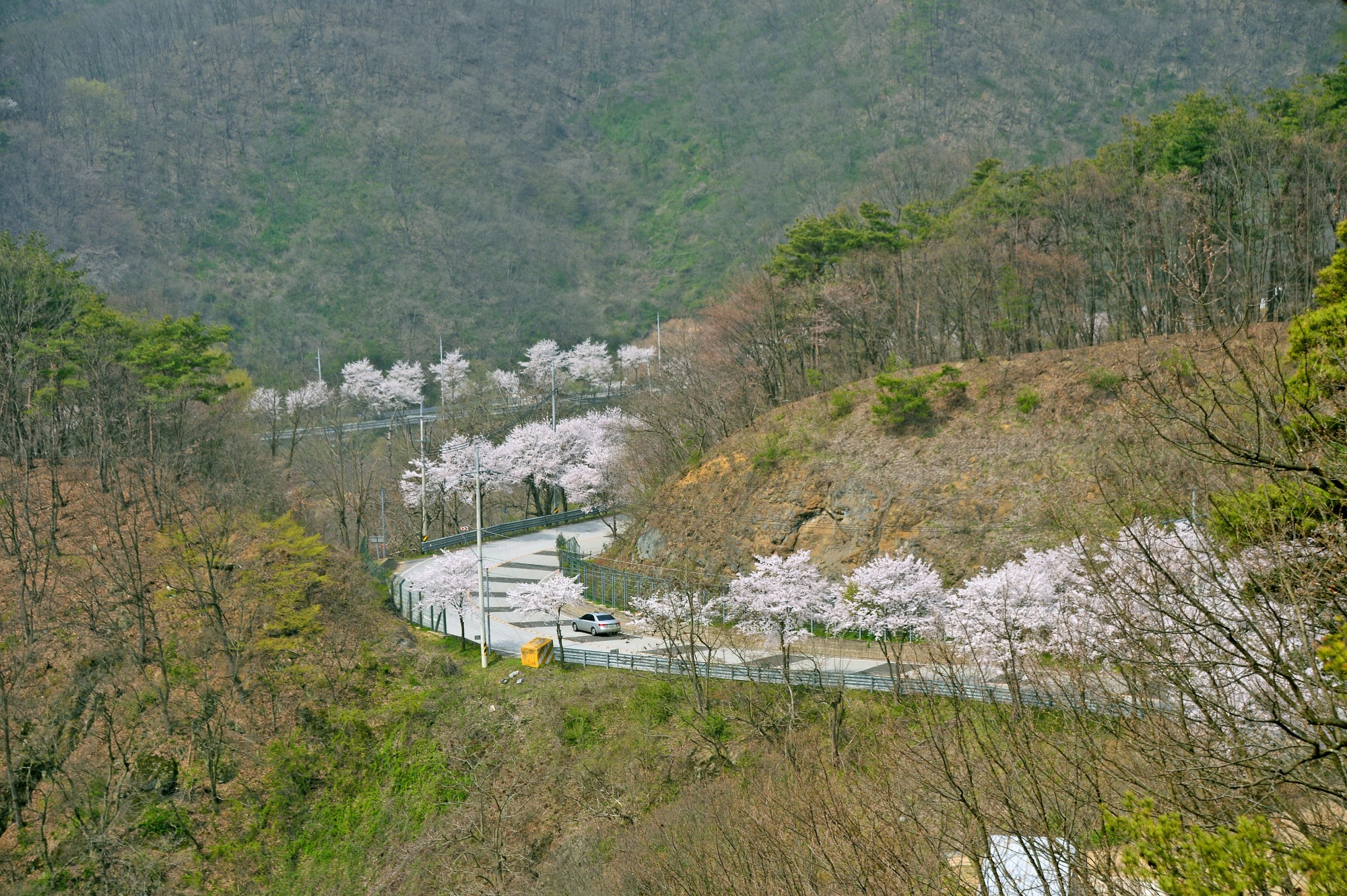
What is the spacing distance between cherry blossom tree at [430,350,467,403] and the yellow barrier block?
4377cm

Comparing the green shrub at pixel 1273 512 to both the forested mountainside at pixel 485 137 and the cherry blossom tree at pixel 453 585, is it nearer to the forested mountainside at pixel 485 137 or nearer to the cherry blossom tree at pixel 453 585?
the cherry blossom tree at pixel 453 585

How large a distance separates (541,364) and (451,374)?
8.21m

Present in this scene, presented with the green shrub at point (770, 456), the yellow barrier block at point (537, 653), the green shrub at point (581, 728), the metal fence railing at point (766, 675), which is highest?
the green shrub at point (770, 456)

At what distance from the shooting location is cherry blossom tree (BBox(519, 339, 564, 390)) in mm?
82125

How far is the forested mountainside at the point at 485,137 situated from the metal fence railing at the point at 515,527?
123 feet

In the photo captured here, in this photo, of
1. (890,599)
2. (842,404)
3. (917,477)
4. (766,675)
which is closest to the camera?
(766,675)

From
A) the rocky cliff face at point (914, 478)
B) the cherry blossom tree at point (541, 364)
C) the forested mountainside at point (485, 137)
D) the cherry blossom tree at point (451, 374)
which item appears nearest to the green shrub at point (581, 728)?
the rocky cliff face at point (914, 478)

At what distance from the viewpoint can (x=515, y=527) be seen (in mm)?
53781

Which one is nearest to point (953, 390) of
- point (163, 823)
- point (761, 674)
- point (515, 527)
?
point (761, 674)

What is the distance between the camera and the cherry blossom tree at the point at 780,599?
30938 mm

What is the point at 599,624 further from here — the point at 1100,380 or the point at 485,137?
the point at 485,137

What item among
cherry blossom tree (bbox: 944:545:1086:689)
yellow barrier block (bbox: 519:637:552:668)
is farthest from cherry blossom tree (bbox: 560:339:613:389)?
cherry blossom tree (bbox: 944:545:1086:689)

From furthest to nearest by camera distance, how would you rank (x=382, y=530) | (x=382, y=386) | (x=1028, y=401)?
1. (x=382, y=386)
2. (x=382, y=530)
3. (x=1028, y=401)

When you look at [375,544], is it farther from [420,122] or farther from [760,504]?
[420,122]
